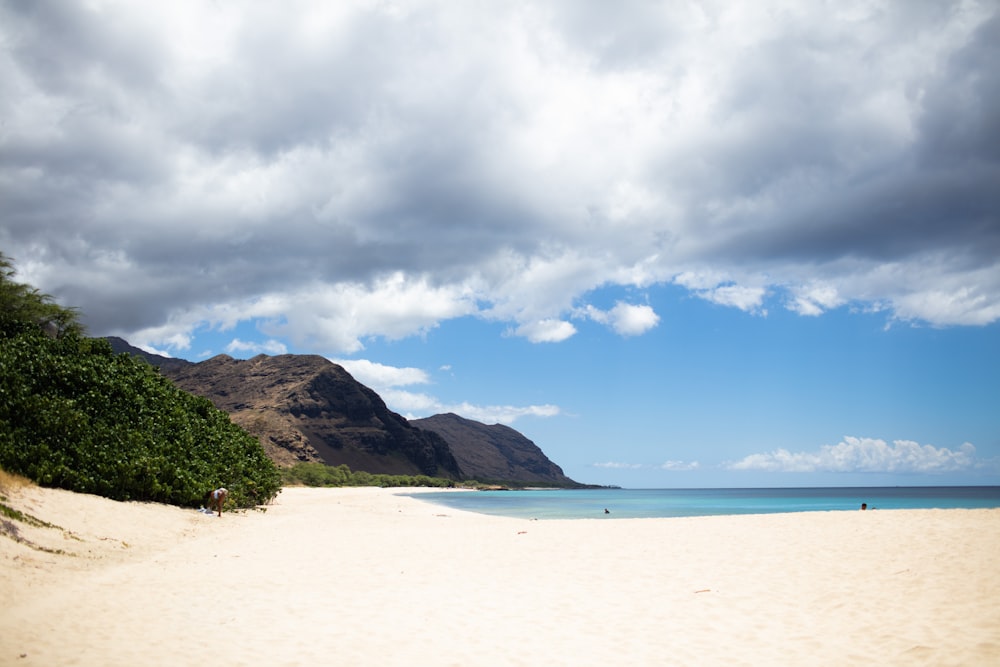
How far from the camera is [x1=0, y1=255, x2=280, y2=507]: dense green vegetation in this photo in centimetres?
2169

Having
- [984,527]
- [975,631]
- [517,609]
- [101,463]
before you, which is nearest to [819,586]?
[975,631]

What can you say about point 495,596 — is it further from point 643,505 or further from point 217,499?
point 643,505

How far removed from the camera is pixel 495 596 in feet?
41.4

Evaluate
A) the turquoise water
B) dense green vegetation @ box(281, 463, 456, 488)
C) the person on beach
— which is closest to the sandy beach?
the person on beach

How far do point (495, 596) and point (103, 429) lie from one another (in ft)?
65.5

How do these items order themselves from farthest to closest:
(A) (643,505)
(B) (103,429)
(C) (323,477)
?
(C) (323,477)
(A) (643,505)
(B) (103,429)

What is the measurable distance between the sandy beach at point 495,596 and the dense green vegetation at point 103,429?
6.94 feet

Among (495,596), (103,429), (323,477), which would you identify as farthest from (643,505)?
(495,596)

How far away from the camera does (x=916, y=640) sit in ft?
31.8

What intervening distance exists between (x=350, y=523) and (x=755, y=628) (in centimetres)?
2255

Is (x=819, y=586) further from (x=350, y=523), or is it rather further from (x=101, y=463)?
(x=101, y=463)

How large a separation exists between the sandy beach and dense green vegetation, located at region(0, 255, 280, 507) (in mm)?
2114

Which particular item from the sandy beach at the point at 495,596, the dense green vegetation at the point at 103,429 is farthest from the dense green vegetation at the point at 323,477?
the sandy beach at the point at 495,596

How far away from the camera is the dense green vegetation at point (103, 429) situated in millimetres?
21688
